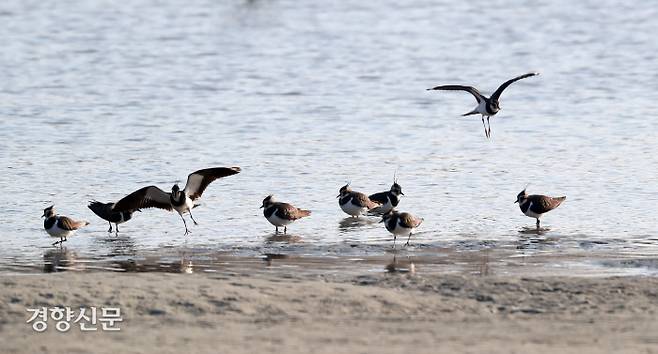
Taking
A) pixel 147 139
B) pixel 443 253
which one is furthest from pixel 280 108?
pixel 443 253

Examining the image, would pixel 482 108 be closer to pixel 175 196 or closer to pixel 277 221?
pixel 277 221

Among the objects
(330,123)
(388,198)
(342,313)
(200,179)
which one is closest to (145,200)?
(200,179)

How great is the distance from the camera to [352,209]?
17.5m

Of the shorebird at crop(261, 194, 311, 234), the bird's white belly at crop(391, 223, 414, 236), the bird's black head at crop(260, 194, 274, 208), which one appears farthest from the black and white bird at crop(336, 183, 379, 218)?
the bird's white belly at crop(391, 223, 414, 236)

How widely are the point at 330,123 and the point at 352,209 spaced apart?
7585mm

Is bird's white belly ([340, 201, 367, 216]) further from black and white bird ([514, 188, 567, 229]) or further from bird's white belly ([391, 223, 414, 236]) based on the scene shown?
black and white bird ([514, 188, 567, 229])

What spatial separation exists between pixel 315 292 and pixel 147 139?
11.3 metres

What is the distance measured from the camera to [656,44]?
36.6m

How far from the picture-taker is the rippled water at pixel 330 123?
56.1 ft

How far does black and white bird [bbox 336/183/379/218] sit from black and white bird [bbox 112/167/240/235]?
6.15 ft

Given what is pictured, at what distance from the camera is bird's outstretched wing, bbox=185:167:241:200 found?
16516 millimetres

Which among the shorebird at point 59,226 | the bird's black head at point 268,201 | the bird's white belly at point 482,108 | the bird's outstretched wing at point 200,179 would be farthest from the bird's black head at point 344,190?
the shorebird at point 59,226

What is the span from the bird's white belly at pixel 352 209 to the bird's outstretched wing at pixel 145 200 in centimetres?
235

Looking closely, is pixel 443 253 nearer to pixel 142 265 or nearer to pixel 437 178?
pixel 142 265
